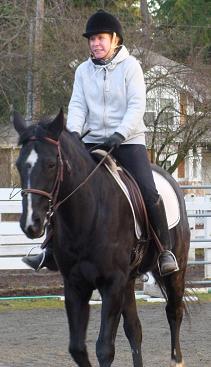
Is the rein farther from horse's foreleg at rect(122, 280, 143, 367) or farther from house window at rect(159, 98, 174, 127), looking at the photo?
house window at rect(159, 98, 174, 127)

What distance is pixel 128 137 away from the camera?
671 centimetres

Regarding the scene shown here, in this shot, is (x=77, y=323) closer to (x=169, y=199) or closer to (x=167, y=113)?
(x=169, y=199)

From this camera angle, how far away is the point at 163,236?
6.90 metres

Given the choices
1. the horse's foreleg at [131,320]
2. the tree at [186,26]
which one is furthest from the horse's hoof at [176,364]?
the tree at [186,26]

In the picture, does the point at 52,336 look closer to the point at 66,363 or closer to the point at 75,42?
the point at 66,363

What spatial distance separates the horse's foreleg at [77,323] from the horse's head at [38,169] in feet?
3.17

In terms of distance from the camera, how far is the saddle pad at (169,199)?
7.37 m

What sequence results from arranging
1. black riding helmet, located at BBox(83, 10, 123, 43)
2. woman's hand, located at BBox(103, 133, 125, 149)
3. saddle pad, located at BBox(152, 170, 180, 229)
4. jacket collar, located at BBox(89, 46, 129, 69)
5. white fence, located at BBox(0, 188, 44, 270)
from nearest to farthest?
woman's hand, located at BBox(103, 133, 125, 149)
black riding helmet, located at BBox(83, 10, 123, 43)
jacket collar, located at BBox(89, 46, 129, 69)
saddle pad, located at BBox(152, 170, 180, 229)
white fence, located at BBox(0, 188, 44, 270)

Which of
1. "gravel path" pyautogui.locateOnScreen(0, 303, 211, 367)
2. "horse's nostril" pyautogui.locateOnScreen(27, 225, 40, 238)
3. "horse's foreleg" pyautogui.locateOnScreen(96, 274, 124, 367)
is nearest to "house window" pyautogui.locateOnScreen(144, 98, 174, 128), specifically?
"gravel path" pyautogui.locateOnScreen(0, 303, 211, 367)

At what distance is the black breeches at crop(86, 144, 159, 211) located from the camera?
6.72m

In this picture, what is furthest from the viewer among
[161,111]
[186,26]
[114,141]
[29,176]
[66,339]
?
[186,26]

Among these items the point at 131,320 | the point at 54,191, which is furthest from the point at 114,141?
the point at 131,320

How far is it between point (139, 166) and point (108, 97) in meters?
0.57

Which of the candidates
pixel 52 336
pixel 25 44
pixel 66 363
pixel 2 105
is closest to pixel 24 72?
pixel 25 44
